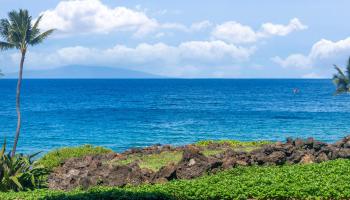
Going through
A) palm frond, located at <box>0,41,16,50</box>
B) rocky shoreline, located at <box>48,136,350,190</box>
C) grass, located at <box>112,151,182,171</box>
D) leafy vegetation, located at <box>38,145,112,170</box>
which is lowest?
leafy vegetation, located at <box>38,145,112,170</box>

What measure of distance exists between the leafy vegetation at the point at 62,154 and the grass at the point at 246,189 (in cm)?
1154

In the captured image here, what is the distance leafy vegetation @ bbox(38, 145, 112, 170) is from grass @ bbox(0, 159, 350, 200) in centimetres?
1154

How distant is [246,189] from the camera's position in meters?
20.6

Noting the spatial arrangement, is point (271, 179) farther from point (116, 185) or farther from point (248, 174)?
point (116, 185)

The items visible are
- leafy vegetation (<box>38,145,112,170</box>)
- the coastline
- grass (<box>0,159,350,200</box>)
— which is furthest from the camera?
leafy vegetation (<box>38,145,112,170</box>)

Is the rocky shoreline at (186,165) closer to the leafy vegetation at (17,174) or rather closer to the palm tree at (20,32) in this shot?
the leafy vegetation at (17,174)

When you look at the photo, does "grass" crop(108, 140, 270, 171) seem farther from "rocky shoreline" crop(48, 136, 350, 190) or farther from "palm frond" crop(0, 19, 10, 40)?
"palm frond" crop(0, 19, 10, 40)

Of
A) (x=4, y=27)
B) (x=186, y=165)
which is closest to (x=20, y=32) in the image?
(x=4, y=27)

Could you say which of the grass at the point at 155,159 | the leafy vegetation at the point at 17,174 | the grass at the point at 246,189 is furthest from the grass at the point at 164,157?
the grass at the point at 246,189

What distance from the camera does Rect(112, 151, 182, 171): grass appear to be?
102 ft

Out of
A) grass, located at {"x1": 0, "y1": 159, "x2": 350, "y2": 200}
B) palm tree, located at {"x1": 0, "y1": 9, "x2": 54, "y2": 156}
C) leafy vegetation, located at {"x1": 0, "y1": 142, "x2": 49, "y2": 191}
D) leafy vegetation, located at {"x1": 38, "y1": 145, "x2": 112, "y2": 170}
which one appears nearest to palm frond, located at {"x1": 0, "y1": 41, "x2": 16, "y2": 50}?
palm tree, located at {"x1": 0, "y1": 9, "x2": 54, "y2": 156}

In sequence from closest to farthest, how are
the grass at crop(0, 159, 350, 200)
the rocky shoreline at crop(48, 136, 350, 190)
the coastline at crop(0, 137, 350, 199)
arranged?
the grass at crop(0, 159, 350, 200), the coastline at crop(0, 137, 350, 199), the rocky shoreline at crop(48, 136, 350, 190)

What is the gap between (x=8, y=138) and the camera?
62375 mm

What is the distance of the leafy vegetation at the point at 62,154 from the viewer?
108ft
